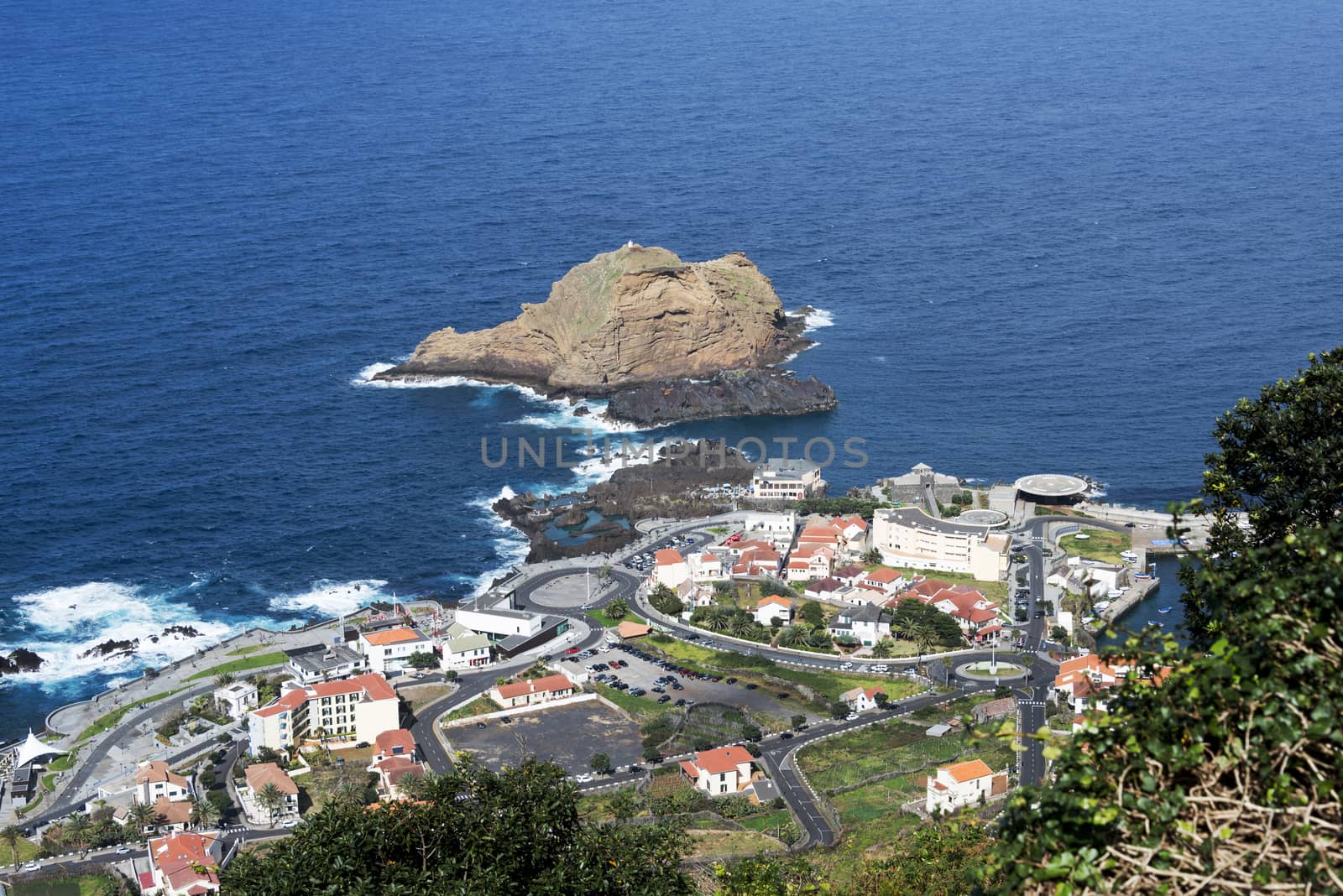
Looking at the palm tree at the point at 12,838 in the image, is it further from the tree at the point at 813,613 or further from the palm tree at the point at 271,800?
the tree at the point at 813,613

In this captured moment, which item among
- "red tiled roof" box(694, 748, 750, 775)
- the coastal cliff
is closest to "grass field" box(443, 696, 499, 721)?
"red tiled roof" box(694, 748, 750, 775)

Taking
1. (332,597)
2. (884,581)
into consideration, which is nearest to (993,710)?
(884,581)

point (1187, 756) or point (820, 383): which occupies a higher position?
point (1187, 756)

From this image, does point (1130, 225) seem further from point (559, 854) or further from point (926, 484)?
point (559, 854)

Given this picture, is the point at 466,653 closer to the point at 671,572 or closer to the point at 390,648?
the point at 390,648

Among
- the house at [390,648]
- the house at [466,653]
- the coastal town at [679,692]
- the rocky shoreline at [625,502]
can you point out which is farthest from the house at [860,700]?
the rocky shoreline at [625,502]

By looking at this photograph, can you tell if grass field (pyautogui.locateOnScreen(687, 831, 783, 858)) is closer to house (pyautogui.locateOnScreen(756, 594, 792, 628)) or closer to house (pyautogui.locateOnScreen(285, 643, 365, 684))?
house (pyautogui.locateOnScreen(756, 594, 792, 628))

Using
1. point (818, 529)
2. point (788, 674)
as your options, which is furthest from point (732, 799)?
point (818, 529)

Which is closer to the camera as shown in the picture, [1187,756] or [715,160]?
[1187,756]
